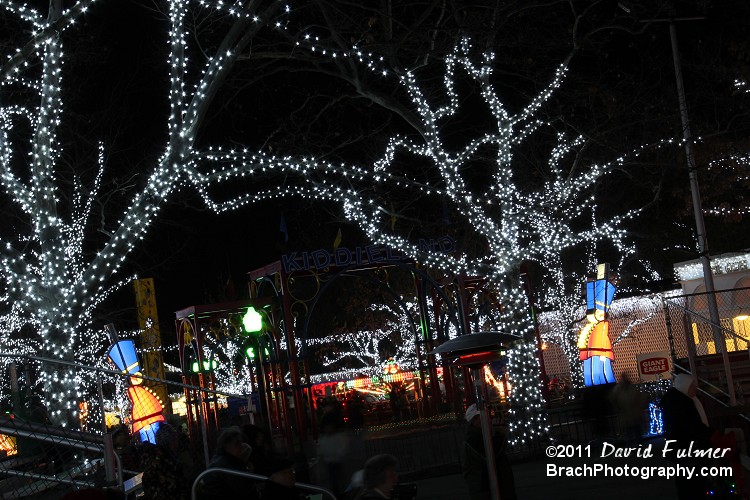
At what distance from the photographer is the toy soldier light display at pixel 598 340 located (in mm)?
18516

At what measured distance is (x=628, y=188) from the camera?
1144 inches

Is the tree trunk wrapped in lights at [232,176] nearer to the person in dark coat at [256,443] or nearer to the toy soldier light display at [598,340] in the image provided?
the toy soldier light display at [598,340]

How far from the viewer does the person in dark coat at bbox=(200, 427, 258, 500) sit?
711 cm

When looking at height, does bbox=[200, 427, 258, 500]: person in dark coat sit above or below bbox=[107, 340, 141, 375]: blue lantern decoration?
below

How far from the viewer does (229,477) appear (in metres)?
7.18

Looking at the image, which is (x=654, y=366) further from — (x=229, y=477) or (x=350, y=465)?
(x=229, y=477)

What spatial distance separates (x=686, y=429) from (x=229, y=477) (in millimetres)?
4064

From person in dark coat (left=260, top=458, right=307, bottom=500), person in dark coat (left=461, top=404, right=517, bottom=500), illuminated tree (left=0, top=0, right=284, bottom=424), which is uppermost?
illuminated tree (left=0, top=0, right=284, bottom=424)

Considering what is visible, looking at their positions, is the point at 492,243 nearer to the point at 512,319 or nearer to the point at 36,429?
the point at 512,319

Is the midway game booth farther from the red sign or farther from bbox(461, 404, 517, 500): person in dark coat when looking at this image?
bbox(461, 404, 517, 500): person in dark coat

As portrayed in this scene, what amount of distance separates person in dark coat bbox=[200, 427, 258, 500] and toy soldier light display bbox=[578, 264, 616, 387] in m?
12.4

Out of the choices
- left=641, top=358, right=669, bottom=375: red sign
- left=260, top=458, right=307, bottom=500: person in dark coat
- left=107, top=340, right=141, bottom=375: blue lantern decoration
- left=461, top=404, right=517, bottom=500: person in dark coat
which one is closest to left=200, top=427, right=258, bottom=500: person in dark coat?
left=260, top=458, right=307, bottom=500: person in dark coat

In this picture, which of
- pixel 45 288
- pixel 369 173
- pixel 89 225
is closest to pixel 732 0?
pixel 369 173

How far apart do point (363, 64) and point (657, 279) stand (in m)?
23.4
